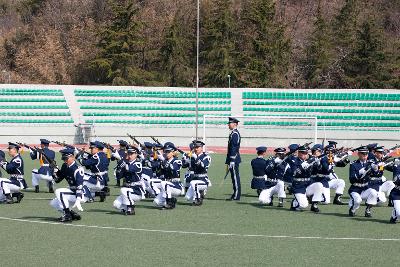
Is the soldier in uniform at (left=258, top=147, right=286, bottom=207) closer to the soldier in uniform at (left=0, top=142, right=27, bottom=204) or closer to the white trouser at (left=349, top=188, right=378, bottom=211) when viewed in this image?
the white trouser at (left=349, top=188, right=378, bottom=211)

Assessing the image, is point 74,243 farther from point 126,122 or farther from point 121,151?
point 126,122

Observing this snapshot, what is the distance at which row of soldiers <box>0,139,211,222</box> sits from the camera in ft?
47.0

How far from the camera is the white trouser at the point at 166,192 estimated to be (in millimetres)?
16406

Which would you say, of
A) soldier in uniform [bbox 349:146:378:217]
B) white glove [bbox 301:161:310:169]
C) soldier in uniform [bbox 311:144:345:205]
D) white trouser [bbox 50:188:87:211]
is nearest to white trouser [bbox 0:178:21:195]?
white trouser [bbox 50:188:87:211]

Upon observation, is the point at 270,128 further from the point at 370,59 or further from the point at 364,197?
the point at 364,197

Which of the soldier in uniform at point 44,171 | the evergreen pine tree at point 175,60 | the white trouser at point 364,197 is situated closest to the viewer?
the white trouser at point 364,197

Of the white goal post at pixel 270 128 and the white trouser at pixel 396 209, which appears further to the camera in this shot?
the white goal post at pixel 270 128

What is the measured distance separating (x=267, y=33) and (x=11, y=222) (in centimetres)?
4107

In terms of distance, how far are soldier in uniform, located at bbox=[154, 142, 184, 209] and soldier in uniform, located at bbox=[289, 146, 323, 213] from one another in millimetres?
2542

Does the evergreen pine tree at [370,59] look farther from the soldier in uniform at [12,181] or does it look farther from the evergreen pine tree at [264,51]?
the soldier in uniform at [12,181]

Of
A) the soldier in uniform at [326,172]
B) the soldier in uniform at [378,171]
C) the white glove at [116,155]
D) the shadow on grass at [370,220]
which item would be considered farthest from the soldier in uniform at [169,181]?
the soldier in uniform at [378,171]

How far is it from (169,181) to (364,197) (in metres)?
4.26

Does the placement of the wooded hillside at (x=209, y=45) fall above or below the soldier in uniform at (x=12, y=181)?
above

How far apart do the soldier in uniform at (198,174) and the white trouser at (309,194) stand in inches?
86.2
